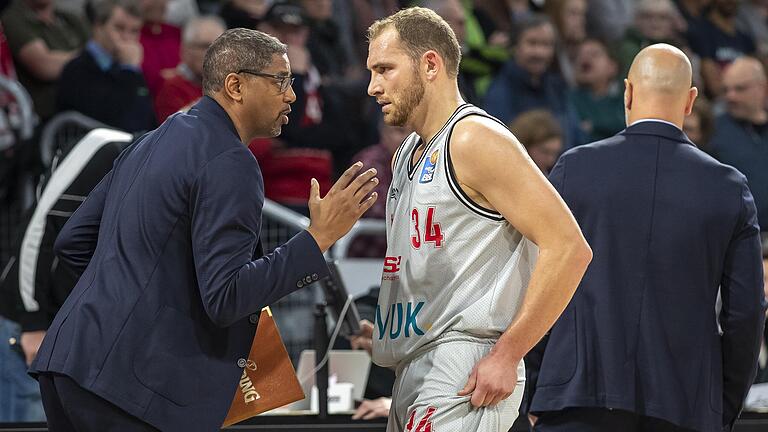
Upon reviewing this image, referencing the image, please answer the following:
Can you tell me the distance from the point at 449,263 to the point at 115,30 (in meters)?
4.59

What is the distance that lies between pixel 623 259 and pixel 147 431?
162 centimetres

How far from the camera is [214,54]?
3.47 m

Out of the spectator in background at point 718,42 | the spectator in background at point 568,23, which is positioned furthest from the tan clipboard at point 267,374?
the spectator in background at point 718,42

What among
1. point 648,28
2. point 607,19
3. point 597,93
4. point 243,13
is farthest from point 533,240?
point 607,19

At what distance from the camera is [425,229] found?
346 cm

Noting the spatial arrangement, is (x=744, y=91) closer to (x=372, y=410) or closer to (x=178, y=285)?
(x=372, y=410)

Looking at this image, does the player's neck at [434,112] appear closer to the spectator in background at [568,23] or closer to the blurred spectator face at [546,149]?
the blurred spectator face at [546,149]

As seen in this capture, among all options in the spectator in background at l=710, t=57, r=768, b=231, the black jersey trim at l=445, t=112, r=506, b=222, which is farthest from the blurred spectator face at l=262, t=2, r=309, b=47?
the black jersey trim at l=445, t=112, r=506, b=222

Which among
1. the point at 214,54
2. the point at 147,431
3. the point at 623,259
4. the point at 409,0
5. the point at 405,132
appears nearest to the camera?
the point at 147,431

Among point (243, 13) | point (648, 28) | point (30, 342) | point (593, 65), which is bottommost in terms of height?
point (30, 342)

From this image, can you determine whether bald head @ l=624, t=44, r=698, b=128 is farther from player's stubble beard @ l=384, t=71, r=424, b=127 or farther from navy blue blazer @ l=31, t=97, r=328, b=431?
navy blue blazer @ l=31, t=97, r=328, b=431

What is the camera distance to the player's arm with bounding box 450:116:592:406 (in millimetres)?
3252

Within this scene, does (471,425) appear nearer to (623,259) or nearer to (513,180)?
(513,180)

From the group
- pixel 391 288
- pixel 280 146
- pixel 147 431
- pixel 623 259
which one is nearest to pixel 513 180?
pixel 391 288
